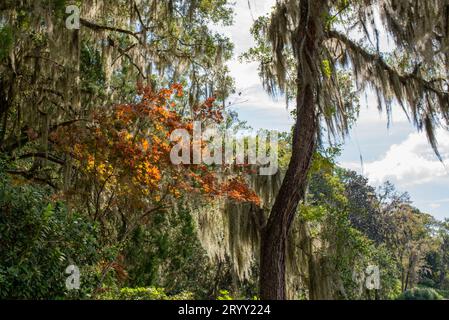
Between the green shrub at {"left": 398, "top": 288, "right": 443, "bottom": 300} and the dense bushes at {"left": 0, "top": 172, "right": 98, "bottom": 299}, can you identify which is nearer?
the dense bushes at {"left": 0, "top": 172, "right": 98, "bottom": 299}

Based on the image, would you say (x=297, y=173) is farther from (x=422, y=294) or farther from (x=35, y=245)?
(x=35, y=245)

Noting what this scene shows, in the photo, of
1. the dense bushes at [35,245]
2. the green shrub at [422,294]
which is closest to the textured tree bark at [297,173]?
the dense bushes at [35,245]

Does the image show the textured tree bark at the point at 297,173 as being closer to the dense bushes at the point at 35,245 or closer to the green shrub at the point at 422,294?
the dense bushes at the point at 35,245

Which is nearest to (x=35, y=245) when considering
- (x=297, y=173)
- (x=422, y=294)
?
(x=297, y=173)

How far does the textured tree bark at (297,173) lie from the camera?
19.8ft

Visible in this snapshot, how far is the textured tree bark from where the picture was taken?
6039mm

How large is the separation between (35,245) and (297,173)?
3088mm

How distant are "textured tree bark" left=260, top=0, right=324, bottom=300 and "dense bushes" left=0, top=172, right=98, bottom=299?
6.93 ft

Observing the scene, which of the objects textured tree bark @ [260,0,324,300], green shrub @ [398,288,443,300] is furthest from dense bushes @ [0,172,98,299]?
green shrub @ [398,288,443,300]

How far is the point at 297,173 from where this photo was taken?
20.1 ft

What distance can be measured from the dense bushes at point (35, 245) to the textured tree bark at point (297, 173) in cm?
211

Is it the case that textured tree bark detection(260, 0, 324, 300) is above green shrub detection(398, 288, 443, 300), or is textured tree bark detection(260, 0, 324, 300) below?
above

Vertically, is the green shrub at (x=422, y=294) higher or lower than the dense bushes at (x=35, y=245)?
lower

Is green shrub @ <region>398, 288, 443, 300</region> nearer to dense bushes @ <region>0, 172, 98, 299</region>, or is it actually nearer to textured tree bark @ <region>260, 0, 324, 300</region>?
textured tree bark @ <region>260, 0, 324, 300</region>
